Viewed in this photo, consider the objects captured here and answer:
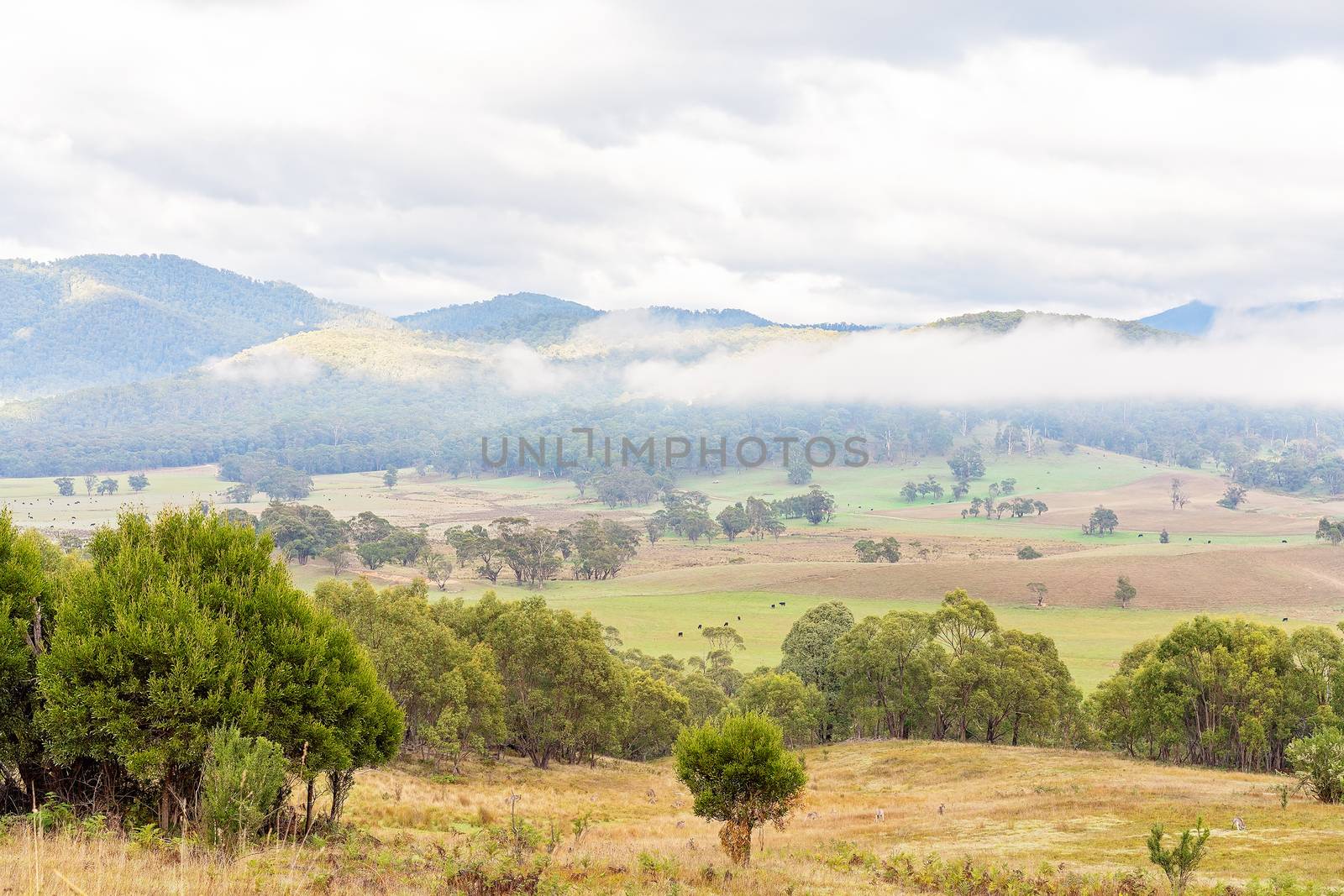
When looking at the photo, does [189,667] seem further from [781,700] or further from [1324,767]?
[781,700]

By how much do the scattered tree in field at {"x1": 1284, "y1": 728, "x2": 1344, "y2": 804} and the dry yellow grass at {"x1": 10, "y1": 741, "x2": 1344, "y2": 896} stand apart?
3.79ft

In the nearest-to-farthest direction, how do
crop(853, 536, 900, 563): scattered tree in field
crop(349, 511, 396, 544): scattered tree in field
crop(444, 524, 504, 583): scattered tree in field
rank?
crop(444, 524, 504, 583): scattered tree in field, crop(853, 536, 900, 563): scattered tree in field, crop(349, 511, 396, 544): scattered tree in field

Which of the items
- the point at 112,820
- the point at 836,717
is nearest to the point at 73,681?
the point at 112,820

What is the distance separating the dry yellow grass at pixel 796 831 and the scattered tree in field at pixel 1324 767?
1.16 metres

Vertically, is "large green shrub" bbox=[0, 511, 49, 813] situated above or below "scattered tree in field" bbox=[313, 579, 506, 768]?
above

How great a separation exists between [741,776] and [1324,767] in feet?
81.9

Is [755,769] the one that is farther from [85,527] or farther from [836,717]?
[85,527]

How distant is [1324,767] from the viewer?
32094 mm

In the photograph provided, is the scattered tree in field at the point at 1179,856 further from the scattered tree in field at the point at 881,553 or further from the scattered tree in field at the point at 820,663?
the scattered tree in field at the point at 881,553

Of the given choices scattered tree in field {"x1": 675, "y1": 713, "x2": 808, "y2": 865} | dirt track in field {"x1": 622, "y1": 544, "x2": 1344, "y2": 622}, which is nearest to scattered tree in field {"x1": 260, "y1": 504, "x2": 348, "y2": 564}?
dirt track in field {"x1": 622, "y1": 544, "x2": 1344, "y2": 622}

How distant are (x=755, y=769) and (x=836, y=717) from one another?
177 feet

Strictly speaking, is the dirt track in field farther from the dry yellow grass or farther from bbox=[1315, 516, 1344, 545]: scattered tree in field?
the dry yellow grass

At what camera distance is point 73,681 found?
18.6 metres

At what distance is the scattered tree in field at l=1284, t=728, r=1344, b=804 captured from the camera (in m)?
31.8
